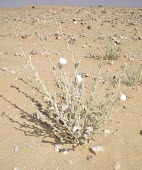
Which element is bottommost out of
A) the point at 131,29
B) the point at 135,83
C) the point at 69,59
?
the point at 131,29

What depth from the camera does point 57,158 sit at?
253 centimetres

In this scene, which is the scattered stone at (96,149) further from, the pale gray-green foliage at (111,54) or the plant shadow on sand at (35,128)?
the pale gray-green foliage at (111,54)

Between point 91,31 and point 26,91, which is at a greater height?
point 26,91

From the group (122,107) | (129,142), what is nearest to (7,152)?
(129,142)

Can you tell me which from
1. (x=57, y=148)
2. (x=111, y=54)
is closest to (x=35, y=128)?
(x=57, y=148)

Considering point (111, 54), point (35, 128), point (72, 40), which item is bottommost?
point (72, 40)

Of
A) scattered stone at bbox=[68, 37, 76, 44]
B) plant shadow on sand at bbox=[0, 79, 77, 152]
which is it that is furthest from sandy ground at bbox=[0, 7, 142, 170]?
scattered stone at bbox=[68, 37, 76, 44]

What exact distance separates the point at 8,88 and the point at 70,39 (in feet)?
10.0

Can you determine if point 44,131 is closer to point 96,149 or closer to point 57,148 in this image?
point 57,148

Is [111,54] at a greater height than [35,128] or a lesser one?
lesser

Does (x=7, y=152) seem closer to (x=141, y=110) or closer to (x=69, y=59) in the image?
(x=141, y=110)

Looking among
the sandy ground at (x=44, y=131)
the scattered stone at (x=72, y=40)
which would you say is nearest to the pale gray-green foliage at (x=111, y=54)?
the sandy ground at (x=44, y=131)

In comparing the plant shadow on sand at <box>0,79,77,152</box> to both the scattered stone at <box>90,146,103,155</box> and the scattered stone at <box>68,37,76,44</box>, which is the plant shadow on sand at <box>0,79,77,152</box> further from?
the scattered stone at <box>68,37,76,44</box>

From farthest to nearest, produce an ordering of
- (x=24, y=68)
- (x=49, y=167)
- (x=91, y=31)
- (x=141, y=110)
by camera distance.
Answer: (x=91, y=31) → (x=24, y=68) → (x=141, y=110) → (x=49, y=167)
